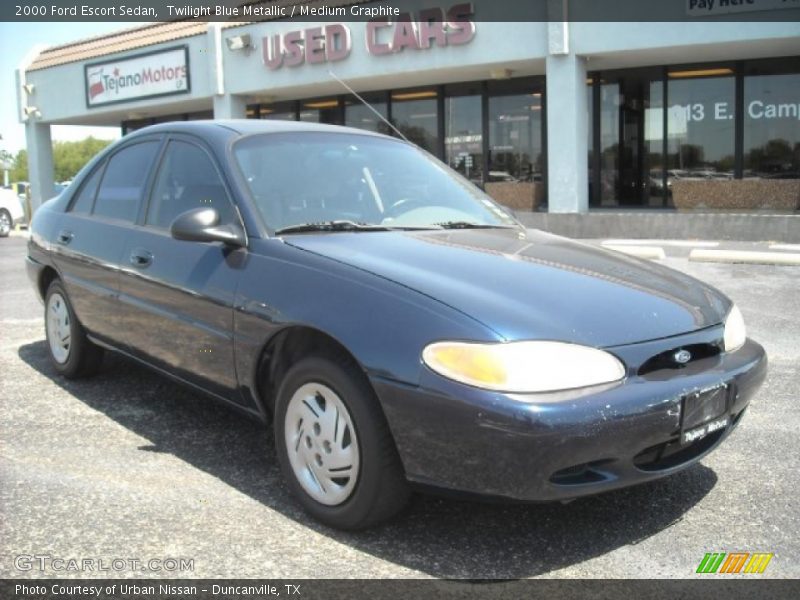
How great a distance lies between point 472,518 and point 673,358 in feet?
3.25

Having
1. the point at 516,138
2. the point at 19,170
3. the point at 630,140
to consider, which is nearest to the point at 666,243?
the point at 630,140

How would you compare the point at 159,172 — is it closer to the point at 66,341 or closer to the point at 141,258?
the point at 141,258

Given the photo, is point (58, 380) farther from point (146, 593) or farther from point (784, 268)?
point (784, 268)

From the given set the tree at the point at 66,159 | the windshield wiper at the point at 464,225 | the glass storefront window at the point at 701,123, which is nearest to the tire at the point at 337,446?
the windshield wiper at the point at 464,225

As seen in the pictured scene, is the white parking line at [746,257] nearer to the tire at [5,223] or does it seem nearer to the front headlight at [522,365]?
the front headlight at [522,365]

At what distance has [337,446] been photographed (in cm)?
287

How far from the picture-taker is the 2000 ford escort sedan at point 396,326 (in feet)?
8.27

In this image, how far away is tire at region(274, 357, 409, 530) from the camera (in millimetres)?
2732

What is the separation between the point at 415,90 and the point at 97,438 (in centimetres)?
1535

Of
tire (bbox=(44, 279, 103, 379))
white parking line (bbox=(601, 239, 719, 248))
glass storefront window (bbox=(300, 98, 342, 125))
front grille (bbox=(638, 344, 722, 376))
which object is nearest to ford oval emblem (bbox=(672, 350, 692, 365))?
front grille (bbox=(638, 344, 722, 376))

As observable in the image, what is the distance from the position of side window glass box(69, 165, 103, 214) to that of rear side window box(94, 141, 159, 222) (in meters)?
0.09

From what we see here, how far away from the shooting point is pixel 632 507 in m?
3.14

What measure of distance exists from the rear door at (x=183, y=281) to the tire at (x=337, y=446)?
18.8 inches

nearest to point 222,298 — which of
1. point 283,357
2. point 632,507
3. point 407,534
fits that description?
point 283,357
